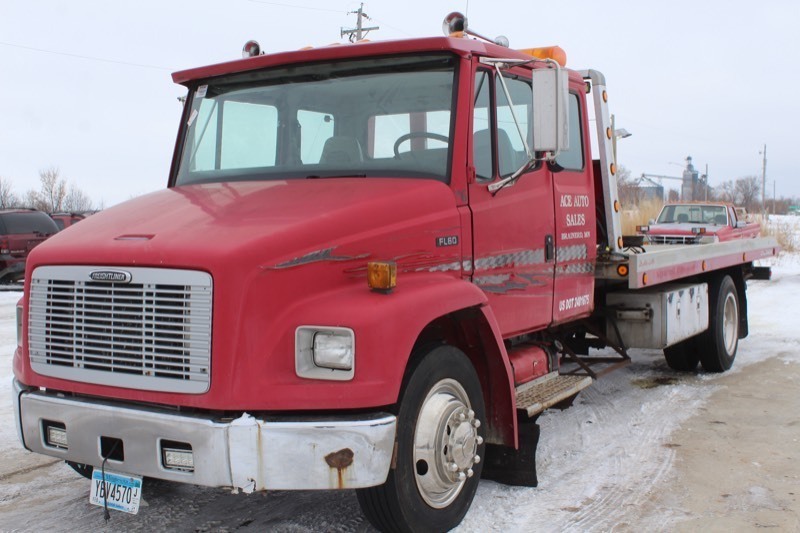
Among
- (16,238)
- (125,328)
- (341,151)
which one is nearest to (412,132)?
(341,151)

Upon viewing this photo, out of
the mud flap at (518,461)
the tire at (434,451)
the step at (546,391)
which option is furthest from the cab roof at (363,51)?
the mud flap at (518,461)

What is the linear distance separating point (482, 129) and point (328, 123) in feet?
2.90

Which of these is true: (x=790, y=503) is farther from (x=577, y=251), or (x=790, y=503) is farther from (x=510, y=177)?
(x=510, y=177)

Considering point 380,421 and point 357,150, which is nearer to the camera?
point 380,421

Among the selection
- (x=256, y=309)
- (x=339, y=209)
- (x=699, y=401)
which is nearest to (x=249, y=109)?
(x=339, y=209)

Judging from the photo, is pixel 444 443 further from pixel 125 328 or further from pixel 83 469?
pixel 83 469

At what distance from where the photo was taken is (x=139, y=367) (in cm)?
368

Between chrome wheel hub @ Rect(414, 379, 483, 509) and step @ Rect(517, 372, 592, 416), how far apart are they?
62cm

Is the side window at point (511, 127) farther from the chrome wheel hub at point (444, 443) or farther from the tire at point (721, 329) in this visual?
the tire at point (721, 329)

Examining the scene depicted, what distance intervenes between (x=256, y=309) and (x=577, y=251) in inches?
118

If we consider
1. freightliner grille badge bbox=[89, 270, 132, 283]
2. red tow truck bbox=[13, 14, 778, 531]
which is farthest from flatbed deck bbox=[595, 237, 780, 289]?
freightliner grille badge bbox=[89, 270, 132, 283]

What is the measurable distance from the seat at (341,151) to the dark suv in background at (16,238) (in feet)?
50.4

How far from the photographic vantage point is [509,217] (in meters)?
4.93

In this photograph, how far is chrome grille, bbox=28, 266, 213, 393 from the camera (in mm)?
3549
